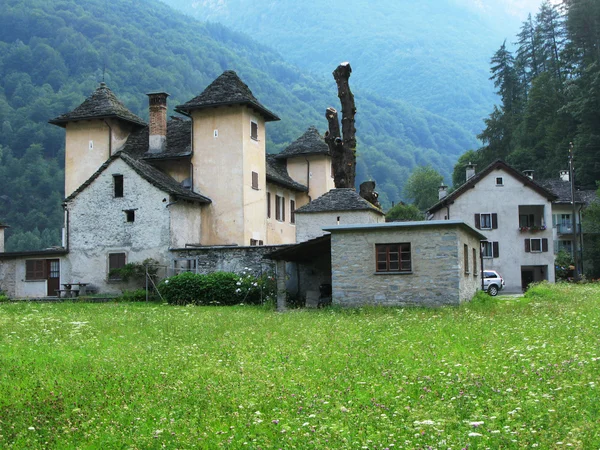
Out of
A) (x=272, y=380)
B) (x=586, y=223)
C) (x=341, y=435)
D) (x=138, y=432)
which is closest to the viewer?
(x=341, y=435)

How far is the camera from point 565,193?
6569cm

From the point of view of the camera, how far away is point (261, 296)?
33156 mm

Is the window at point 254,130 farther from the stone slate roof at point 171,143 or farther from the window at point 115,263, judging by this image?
the window at point 115,263

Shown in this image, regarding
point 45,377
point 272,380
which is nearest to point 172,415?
point 272,380

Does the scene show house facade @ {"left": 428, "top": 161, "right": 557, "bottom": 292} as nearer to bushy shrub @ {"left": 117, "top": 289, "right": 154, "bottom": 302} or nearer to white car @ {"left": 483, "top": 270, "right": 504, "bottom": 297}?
white car @ {"left": 483, "top": 270, "right": 504, "bottom": 297}

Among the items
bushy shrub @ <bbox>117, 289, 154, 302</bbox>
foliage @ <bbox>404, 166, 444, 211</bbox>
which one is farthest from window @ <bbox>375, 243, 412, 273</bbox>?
foliage @ <bbox>404, 166, 444, 211</bbox>

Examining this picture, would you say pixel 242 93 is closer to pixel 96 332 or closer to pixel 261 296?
pixel 261 296

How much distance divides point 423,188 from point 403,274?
350 ft

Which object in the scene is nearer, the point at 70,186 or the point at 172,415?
the point at 172,415

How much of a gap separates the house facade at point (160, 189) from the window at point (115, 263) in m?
0.05

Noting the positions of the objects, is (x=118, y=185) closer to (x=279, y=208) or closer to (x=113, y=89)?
(x=279, y=208)

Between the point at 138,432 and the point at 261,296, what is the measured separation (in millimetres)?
22922

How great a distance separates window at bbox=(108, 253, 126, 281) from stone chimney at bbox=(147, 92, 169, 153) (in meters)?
8.26

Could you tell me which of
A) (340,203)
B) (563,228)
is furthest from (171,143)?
(563,228)
